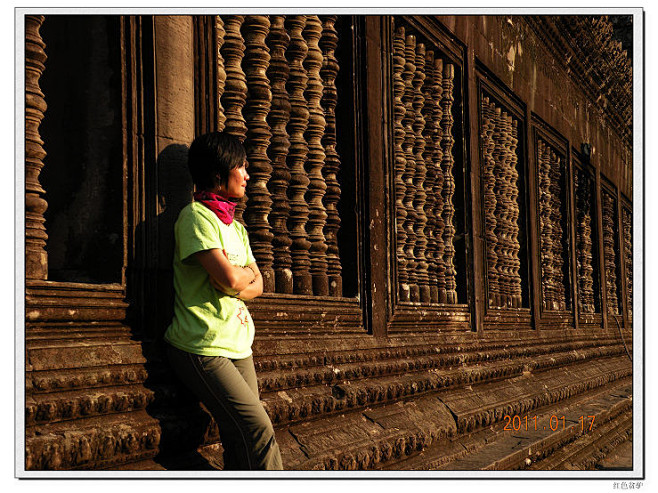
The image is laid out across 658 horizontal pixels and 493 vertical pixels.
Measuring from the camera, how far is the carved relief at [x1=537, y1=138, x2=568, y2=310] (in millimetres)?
10836


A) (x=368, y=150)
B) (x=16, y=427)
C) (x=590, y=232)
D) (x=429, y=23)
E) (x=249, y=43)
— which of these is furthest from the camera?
(x=590, y=232)

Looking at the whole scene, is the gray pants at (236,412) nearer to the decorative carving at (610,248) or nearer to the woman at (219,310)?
the woman at (219,310)

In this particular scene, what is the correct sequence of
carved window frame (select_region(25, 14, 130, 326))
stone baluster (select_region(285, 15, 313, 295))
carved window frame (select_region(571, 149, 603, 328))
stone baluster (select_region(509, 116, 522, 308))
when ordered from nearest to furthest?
carved window frame (select_region(25, 14, 130, 326)) → stone baluster (select_region(285, 15, 313, 295)) → stone baluster (select_region(509, 116, 522, 308)) → carved window frame (select_region(571, 149, 603, 328))

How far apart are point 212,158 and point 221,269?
50 cm

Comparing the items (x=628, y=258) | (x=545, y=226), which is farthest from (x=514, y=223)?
(x=628, y=258)

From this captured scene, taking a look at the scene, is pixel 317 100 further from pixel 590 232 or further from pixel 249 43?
pixel 590 232

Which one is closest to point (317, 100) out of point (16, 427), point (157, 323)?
point (157, 323)

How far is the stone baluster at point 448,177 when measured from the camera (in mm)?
7379

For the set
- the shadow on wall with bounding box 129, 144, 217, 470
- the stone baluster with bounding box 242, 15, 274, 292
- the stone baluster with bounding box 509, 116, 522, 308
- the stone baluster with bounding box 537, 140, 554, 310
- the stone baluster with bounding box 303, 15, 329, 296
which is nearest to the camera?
the shadow on wall with bounding box 129, 144, 217, 470

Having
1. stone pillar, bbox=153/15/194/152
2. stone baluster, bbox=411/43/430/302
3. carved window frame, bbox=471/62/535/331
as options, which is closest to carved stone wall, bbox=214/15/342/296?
stone pillar, bbox=153/15/194/152

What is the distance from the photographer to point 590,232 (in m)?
13.8

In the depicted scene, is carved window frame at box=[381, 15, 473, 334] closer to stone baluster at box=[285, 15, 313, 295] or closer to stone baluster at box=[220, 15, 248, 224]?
stone baluster at box=[285, 15, 313, 295]

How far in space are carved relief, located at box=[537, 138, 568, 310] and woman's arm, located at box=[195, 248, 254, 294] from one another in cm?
767

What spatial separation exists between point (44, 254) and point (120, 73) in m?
0.88
